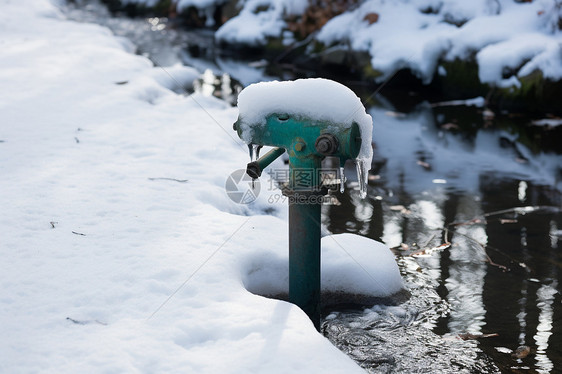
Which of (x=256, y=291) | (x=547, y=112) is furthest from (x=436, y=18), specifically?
(x=256, y=291)

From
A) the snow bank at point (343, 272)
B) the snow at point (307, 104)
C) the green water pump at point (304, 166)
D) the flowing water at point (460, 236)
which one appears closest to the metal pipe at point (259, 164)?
the green water pump at point (304, 166)

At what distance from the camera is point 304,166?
9.27ft

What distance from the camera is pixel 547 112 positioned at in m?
8.67

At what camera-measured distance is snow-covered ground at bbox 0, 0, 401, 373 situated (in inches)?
98.5

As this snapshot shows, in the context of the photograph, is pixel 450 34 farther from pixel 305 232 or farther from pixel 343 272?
pixel 305 232

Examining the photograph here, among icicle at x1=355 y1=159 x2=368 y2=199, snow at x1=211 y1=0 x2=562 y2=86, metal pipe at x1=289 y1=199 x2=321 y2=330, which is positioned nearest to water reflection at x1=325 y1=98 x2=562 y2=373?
metal pipe at x1=289 y1=199 x2=321 y2=330

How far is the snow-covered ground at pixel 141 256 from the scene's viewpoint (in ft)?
8.21

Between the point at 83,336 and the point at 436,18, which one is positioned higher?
the point at 436,18

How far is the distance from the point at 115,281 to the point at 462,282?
2.18m

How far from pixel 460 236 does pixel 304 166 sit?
2276 mm

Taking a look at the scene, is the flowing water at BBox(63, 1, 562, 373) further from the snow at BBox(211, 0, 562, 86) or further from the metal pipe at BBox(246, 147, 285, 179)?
the metal pipe at BBox(246, 147, 285, 179)

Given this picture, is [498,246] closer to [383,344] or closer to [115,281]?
[383,344]

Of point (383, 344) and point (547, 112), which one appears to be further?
point (547, 112)

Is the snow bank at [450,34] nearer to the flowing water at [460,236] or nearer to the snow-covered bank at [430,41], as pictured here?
the snow-covered bank at [430,41]
